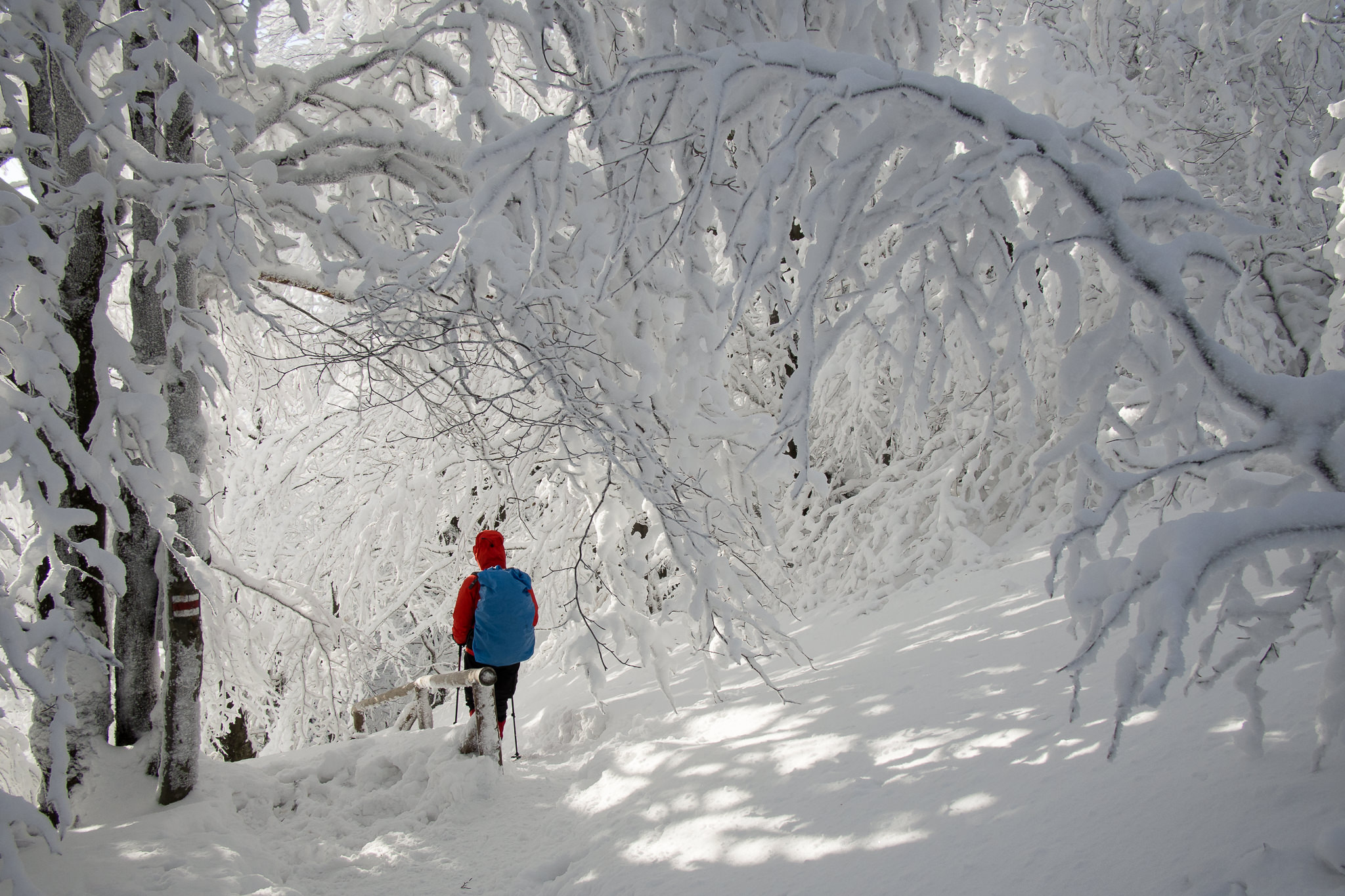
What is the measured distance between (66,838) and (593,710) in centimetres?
295

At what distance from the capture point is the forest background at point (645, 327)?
155 centimetres

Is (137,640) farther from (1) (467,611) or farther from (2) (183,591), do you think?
(1) (467,611)

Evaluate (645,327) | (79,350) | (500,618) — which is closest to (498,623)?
(500,618)

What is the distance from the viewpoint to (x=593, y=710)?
5297 mm

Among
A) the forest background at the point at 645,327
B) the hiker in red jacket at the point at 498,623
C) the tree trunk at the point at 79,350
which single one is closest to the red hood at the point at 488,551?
the hiker in red jacket at the point at 498,623

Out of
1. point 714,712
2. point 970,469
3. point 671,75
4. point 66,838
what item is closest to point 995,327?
point 671,75

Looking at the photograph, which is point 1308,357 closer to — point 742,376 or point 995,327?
point 742,376

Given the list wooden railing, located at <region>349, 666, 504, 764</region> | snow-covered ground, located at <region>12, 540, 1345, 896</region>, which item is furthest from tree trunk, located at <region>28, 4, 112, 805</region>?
wooden railing, located at <region>349, 666, 504, 764</region>

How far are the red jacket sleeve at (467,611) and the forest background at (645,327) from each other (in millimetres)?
845

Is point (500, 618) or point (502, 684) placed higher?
point (500, 618)

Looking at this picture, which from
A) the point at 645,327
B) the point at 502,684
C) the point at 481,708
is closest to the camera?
the point at 645,327

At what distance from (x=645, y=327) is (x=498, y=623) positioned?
255cm

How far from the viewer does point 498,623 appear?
4.87 m

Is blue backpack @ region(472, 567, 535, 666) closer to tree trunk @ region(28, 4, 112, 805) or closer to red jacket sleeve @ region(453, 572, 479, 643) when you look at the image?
red jacket sleeve @ region(453, 572, 479, 643)
